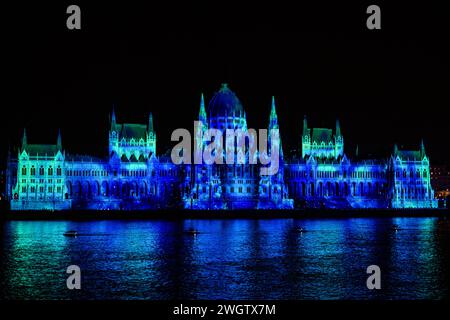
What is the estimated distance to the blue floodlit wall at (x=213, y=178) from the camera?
127 m

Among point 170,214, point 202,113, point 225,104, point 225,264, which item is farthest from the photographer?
point 225,104

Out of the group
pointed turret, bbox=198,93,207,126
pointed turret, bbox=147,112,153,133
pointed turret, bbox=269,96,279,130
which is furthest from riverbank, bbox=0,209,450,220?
pointed turret, bbox=147,112,153,133

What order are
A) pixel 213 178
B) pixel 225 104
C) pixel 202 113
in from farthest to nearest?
pixel 225 104
pixel 202 113
pixel 213 178

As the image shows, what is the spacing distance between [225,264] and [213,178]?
76.3 m

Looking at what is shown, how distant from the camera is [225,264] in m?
52.8

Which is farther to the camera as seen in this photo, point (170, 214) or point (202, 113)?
point (202, 113)

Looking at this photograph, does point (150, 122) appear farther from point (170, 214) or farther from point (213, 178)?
point (170, 214)

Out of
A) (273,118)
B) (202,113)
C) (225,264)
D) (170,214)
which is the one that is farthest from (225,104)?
(225,264)

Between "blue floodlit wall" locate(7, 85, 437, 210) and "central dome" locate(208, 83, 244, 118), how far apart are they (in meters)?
0.21

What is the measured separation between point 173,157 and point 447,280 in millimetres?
95748

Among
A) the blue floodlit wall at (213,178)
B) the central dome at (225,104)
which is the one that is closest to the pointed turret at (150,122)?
the blue floodlit wall at (213,178)
